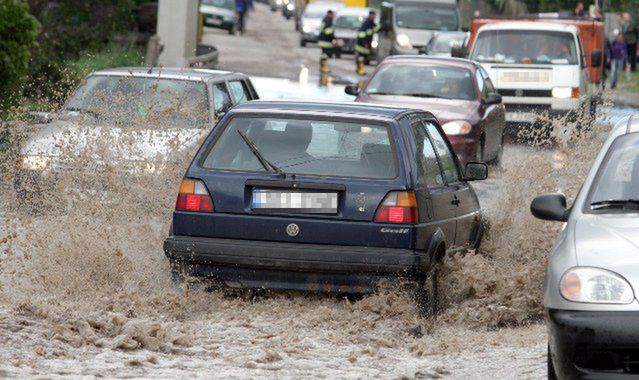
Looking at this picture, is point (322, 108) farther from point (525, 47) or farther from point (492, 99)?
point (525, 47)

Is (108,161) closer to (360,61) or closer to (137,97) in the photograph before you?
(137,97)

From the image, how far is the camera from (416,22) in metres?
42.7

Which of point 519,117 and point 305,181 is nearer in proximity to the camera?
point 305,181

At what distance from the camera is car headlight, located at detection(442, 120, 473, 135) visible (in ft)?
59.0

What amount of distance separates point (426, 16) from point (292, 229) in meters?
34.9

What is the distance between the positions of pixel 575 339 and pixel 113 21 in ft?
98.3

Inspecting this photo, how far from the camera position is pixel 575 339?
6223 mm

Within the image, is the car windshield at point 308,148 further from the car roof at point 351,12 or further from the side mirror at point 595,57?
the car roof at point 351,12

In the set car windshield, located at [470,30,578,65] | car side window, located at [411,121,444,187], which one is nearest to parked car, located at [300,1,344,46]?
car windshield, located at [470,30,578,65]

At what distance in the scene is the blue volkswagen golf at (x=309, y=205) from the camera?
8.72 m

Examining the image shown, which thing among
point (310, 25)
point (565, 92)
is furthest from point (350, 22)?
point (565, 92)

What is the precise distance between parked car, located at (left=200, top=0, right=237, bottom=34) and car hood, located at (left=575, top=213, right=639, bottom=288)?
55.6 meters

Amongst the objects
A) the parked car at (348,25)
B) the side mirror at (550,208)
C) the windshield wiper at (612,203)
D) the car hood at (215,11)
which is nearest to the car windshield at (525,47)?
the side mirror at (550,208)

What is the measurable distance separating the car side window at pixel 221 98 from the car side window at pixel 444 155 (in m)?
3.82
